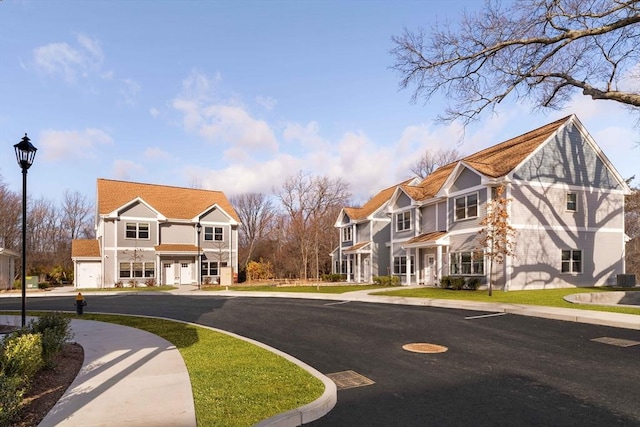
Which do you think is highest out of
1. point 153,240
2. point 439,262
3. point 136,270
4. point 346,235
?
point 346,235

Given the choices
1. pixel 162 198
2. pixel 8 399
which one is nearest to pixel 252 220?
pixel 162 198

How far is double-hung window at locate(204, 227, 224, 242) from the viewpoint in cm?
4184

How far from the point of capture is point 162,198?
42844 millimetres

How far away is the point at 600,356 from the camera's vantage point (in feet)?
27.9

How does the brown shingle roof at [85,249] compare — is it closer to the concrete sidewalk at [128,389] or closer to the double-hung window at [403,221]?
the double-hung window at [403,221]

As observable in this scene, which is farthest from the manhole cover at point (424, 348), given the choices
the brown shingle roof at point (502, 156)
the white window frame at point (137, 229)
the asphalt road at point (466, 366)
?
the white window frame at point (137, 229)

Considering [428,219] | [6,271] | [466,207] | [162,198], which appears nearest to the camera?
[466,207]

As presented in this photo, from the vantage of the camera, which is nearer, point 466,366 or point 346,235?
point 466,366

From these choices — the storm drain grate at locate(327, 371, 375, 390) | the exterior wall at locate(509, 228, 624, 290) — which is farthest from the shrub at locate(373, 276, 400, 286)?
the storm drain grate at locate(327, 371, 375, 390)

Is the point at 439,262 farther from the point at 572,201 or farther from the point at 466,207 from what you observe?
the point at 572,201

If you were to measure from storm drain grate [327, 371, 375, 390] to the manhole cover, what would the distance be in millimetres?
2295

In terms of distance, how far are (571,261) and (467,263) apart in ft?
19.5

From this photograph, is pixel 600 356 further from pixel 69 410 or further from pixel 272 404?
pixel 69 410

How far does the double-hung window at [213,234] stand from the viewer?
137 feet
